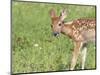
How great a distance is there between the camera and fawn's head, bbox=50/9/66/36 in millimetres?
2750

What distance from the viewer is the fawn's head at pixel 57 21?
9.02 feet

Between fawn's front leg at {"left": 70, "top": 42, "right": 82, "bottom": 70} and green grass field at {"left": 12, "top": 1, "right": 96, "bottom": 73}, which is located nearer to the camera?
green grass field at {"left": 12, "top": 1, "right": 96, "bottom": 73}

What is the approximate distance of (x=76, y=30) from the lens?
2.87 meters

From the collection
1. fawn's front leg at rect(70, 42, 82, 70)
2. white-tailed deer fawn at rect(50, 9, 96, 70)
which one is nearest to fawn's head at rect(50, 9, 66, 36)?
→ white-tailed deer fawn at rect(50, 9, 96, 70)

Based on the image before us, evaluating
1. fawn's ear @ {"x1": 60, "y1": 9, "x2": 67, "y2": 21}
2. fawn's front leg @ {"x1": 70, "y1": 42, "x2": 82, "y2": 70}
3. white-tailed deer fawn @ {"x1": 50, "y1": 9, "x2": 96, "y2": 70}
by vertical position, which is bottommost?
fawn's front leg @ {"x1": 70, "y1": 42, "x2": 82, "y2": 70}

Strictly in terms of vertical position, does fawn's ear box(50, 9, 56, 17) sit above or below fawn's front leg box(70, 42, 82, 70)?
above

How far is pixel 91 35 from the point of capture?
2.93 m

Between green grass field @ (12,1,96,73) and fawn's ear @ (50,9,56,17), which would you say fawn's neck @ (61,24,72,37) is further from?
fawn's ear @ (50,9,56,17)

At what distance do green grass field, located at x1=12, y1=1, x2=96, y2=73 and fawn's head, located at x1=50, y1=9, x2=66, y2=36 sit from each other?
43 millimetres

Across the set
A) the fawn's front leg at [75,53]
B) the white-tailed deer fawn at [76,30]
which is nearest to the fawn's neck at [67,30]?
the white-tailed deer fawn at [76,30]

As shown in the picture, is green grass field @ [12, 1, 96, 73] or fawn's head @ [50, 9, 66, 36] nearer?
green grass field @ [12, 1, 96, 73]

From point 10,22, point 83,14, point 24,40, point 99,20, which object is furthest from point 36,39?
point 99,20

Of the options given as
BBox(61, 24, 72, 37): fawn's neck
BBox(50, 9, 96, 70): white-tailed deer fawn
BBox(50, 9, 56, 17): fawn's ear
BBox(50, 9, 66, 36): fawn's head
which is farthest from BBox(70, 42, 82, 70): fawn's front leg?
BBox(50, 9, 56, 17): fawn's ear

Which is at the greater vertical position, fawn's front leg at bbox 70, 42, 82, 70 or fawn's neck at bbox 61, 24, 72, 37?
fawn's neck at bbox 61, 24, 72, 37
